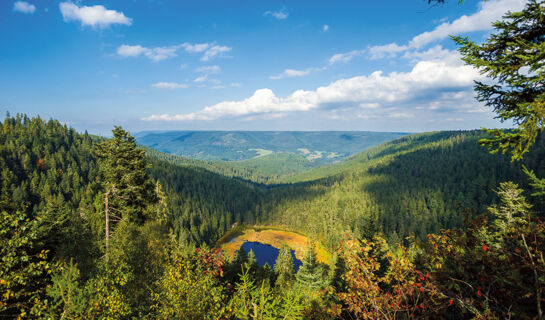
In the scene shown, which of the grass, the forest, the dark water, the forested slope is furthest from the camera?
the grass

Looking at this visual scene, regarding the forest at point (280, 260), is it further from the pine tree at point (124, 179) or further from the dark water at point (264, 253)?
the dark water at point (264, 253)

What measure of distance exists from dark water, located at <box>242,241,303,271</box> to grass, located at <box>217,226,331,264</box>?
3.26 meters

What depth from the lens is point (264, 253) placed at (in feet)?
357

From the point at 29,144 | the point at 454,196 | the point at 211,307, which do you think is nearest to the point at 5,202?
the point at 211,307

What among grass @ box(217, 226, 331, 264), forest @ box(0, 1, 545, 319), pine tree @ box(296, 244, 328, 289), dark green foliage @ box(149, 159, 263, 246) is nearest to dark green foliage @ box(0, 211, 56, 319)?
forest @ box(0, 1, 545, 319)

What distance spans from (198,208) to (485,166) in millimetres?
192432

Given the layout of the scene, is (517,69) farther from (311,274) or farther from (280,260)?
(280,260)

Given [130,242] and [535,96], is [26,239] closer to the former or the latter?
[130,242]

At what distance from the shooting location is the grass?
11194cm

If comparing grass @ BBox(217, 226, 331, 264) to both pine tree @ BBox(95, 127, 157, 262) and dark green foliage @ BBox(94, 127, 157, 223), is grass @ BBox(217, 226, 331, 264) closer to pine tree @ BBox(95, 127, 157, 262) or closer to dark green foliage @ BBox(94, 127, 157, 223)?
pine tree @ BBox(95, 127, 157, 262)

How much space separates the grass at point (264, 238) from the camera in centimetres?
11194

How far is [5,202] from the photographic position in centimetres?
1052

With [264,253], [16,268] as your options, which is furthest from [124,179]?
[264,253]

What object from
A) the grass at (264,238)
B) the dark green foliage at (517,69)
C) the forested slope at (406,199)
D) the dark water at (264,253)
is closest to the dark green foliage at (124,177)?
the dark green foliage at (517,69)
